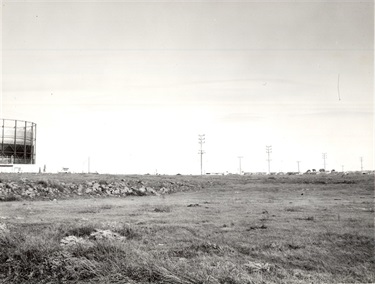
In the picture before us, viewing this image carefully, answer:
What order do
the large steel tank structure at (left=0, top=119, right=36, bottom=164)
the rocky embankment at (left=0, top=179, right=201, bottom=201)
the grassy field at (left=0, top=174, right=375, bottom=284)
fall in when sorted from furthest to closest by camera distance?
1. the large steel tank structure at (left=0, top=119, right=36, bottom=164)
2. the rocky embankment at (left=0, top=179, right=201, bottom=201)
3. the grassy field at (left=0, top=174, right=375, bottom=284)

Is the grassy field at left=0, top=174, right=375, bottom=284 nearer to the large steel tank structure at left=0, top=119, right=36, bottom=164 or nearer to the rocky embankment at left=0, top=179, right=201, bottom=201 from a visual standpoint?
the rocky embankment at left=0, top=179, right=201, bottom=201

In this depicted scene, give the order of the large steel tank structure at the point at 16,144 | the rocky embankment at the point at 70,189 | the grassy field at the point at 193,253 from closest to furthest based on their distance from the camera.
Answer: the grassy field at the point at 193,253 < the rocky embankment at the point at 70,189 < the large steel tank structure at the point at 16,144

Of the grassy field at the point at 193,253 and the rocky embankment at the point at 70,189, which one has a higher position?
the rocky embankment at the point at 70,189

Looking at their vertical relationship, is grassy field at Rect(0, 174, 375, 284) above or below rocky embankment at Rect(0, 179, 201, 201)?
below

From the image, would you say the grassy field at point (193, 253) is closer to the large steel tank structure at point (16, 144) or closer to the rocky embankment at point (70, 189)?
the rocky embankment at point (70, 189)

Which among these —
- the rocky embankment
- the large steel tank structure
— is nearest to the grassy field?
the rocky embankment

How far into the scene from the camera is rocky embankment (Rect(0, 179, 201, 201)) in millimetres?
29458

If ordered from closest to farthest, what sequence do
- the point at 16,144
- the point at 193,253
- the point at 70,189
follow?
the point at 193,253 → the point at 70,189 → the point at 16,144

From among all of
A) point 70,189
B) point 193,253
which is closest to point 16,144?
point 70,189

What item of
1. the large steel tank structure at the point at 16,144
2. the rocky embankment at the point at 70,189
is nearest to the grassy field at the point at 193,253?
the rocky embankment at the point at 70,189

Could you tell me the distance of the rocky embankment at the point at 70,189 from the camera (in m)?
29.5

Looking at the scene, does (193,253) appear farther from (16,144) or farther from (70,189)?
(16,144)

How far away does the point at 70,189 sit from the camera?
33.5 m

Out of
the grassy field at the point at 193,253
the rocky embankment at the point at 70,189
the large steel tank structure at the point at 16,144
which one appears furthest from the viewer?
the large steel tank structure at the point at 16,144
